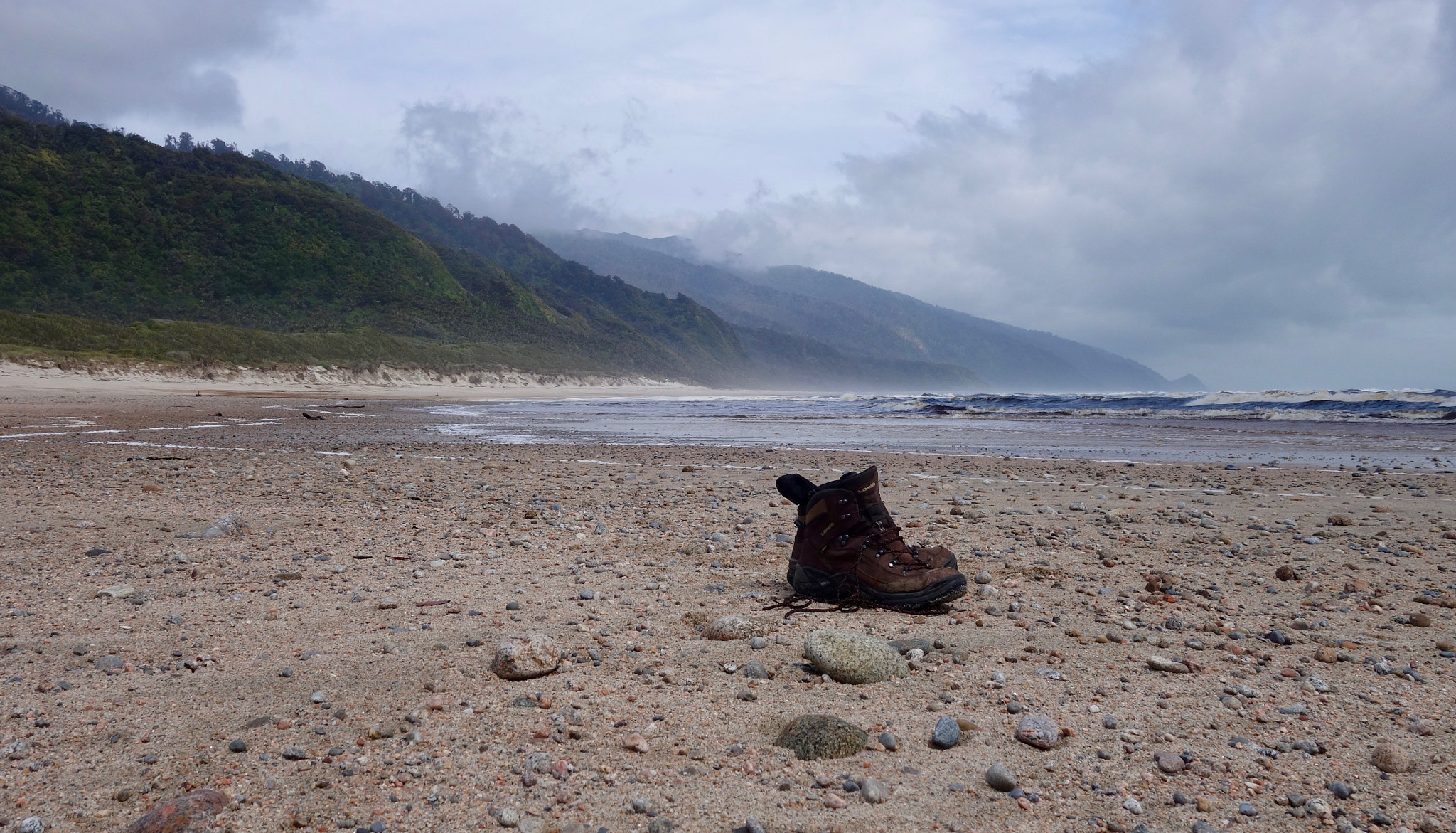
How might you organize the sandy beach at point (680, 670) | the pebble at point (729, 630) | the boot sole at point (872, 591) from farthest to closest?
the boot sole at point (872, 591)
the pebble at point (729, 630)
the sandy beach at point (680, 670)

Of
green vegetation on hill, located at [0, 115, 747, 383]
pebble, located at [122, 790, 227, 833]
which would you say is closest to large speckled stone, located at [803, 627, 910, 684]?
pebble, located at [122, 790, 227, 833]

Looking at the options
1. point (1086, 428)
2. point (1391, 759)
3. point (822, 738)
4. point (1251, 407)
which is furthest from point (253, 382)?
point (1391, 759)

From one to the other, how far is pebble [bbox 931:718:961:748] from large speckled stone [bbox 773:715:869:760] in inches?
9.1

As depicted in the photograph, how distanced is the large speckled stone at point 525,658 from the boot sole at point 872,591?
62.0 inches

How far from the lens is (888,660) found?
3.25 meters

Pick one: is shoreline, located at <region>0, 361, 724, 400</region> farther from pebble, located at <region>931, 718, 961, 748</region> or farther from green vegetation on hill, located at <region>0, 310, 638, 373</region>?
pebble, located at <region>931, 718, 961, 748</region>

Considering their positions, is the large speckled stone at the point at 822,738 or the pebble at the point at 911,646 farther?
the pebble at the point at 911,646

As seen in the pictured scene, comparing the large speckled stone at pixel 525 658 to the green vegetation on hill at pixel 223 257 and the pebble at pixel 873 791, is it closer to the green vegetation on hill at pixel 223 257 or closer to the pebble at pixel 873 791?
the pebble at pixel 873 791

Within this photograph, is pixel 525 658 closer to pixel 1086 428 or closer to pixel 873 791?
pixel 873 791

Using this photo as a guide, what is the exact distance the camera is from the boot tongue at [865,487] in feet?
13.9

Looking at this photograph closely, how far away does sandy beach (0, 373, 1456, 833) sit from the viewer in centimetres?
226

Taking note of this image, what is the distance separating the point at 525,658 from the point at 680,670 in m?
0.66

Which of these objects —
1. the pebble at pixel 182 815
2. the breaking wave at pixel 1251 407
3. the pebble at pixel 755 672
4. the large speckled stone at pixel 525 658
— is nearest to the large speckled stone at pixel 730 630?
the pebble at pixel 755 672

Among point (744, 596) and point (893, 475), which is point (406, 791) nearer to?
point (744, 596)
